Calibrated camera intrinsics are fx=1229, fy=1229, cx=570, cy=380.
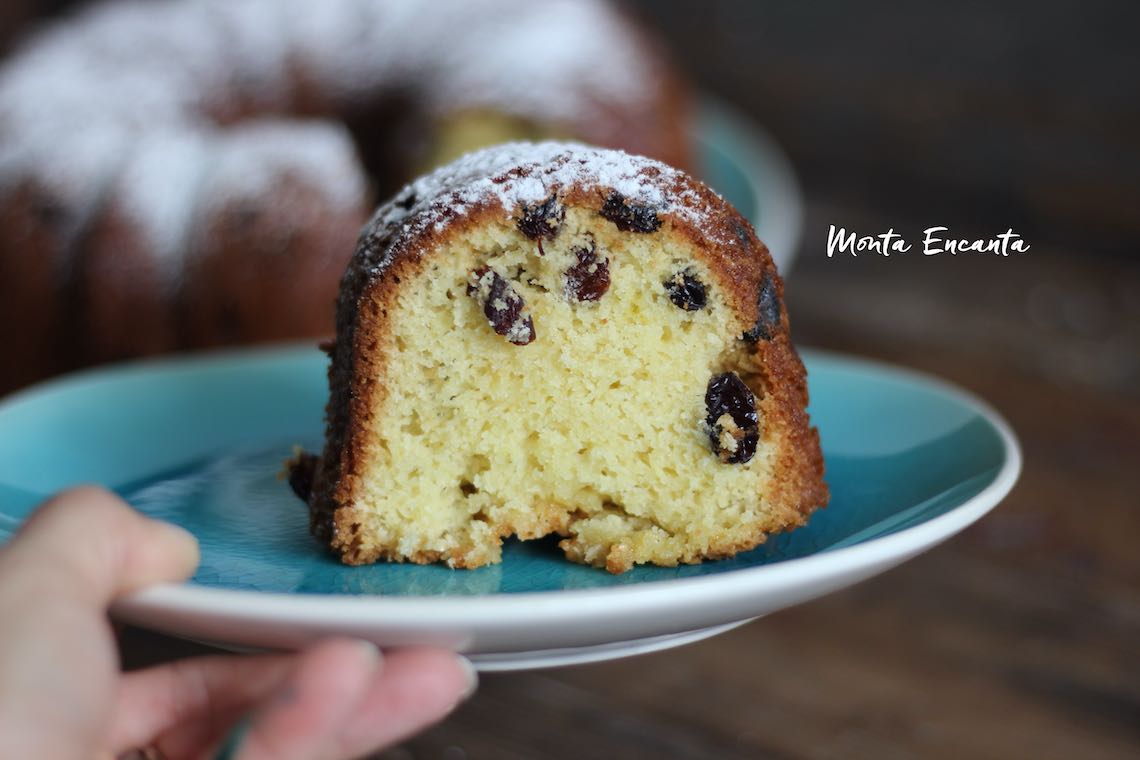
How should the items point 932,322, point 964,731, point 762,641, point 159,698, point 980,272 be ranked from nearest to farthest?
point 159,698 < point 964,731 < point 762,641 < point 932,322 < point 980,272

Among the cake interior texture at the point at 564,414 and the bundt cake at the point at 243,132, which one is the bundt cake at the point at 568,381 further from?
the bundt cake at the point at 243,132

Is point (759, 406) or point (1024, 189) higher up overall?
point (1024, 189)

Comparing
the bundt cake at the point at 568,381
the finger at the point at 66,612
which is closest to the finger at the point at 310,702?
the finger at the point at 66,612

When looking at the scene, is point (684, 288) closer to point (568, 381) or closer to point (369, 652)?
point (568, 381)

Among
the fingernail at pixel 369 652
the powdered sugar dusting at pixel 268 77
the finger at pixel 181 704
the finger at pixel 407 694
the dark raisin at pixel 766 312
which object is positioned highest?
the powdered sugar dusting at pixel 268 77

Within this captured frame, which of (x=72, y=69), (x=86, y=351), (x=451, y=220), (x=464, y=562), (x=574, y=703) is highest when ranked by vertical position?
(x=72, y=69)

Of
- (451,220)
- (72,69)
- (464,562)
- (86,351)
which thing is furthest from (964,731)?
(72,69)

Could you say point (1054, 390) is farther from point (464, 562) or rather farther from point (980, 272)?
point (464, 562)
